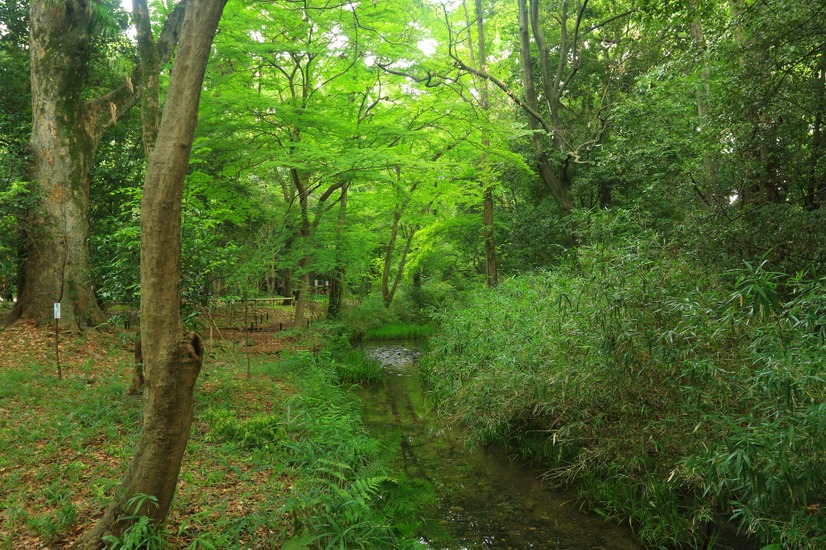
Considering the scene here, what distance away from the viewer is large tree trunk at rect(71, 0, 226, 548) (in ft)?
9.89

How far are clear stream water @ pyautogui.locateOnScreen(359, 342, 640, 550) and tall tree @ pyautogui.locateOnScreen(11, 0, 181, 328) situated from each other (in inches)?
250

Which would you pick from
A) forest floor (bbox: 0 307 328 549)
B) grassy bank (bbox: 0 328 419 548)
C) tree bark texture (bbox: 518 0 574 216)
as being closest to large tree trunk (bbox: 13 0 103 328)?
forest floor (bbox: 0 307 328 549)

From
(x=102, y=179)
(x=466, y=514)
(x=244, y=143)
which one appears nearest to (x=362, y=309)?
(x=244, y=143)

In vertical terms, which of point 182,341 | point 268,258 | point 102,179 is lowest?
point 182,341

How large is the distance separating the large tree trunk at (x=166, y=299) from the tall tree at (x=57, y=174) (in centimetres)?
747

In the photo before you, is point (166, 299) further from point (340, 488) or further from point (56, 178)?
point (56, 178)

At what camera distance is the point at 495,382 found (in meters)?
6.66

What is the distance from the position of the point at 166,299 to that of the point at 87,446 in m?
3.08

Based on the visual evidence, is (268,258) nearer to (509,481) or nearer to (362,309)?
(509,481)

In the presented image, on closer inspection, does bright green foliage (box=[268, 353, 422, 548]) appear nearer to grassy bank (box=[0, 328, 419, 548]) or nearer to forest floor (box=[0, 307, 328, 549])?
grassy bank (box=[0, 328, 419, 548])

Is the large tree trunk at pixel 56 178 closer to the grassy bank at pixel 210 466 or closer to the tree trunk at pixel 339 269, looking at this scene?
the grassy bank at pixel 210 466

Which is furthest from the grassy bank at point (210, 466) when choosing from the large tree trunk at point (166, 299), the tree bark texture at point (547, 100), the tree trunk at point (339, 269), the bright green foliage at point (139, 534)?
the tree bark texture at point (547, 100)

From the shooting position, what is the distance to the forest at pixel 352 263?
3.33 metres

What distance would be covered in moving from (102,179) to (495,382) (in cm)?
1108
